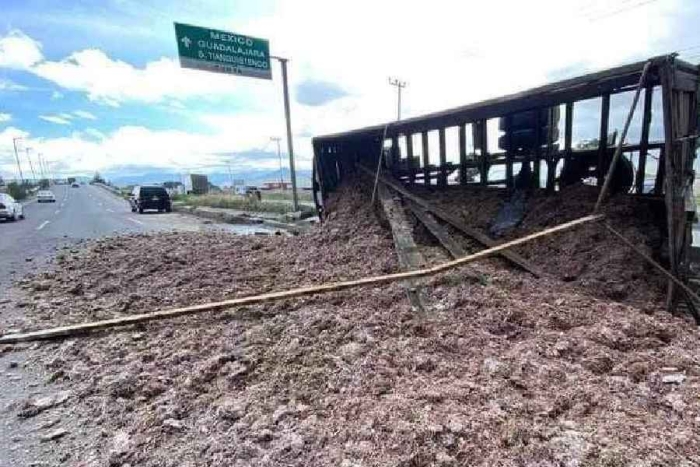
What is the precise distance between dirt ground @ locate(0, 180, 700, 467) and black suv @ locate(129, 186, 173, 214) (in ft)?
69.4

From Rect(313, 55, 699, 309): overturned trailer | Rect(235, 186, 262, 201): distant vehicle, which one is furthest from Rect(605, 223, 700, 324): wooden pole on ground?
Rect(235, 186, 262, 201): distant vehicle

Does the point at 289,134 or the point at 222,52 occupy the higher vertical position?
the point at 222,52

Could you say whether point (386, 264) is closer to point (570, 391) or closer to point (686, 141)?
point (570, 391)

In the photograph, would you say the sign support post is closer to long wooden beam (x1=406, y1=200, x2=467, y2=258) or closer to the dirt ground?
long wooden beam (x1=406, y1=200, x2=467, y2=258)

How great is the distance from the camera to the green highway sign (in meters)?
11.5

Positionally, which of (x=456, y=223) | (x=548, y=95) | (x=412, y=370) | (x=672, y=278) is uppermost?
(x=548, y=95)

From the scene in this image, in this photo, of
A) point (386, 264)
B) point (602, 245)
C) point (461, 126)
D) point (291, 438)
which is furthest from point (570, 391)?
point (461, 126)

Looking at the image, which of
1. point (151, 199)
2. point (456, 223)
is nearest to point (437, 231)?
point (456, 223)

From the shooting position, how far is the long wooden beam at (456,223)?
4.70 metres

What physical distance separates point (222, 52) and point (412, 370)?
1192 cm

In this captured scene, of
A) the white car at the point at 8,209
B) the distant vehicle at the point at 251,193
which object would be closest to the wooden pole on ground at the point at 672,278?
the distant vehicle at the point at 251,193

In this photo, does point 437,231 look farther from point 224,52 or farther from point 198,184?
point 198,184

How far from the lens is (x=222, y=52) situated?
12188mm

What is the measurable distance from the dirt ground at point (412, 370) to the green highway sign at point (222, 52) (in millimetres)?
8526
